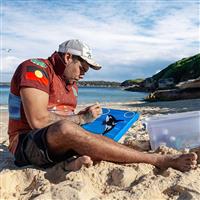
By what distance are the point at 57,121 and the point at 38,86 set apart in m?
0.39

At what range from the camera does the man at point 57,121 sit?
11.2ft

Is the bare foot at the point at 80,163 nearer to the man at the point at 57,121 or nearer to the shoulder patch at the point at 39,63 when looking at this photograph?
the man at the point at 57,121

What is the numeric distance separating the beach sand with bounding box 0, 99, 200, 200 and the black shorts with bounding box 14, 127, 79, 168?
0.08 meters

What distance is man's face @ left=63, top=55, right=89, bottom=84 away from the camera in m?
3.98

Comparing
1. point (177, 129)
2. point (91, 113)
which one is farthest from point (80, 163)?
point (177, 129)

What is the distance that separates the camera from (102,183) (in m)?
3.17

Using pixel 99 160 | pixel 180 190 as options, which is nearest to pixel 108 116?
pixel 99 160

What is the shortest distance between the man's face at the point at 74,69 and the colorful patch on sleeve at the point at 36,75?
0.31 metres

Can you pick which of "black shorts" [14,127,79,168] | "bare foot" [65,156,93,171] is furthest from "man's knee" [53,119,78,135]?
"bare foot" [65,156,93,171]

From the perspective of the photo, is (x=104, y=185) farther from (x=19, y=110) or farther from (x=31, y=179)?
(x=19, y=110)

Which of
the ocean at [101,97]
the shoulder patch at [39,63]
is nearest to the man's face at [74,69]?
the shoulder patch at [39,63]

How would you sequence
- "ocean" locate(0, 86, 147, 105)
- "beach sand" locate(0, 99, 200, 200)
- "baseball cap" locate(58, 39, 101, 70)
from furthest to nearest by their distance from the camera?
"ocean" locate(0, 86, 147, 105), "baseball cap" locate(58, 39, 101, 70), "beach sand" locate(0, 99, 200, 200)

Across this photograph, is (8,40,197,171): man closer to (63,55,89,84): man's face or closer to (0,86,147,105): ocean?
(63,55,89,84): man's face

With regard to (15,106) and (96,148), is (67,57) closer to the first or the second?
(15,106)
